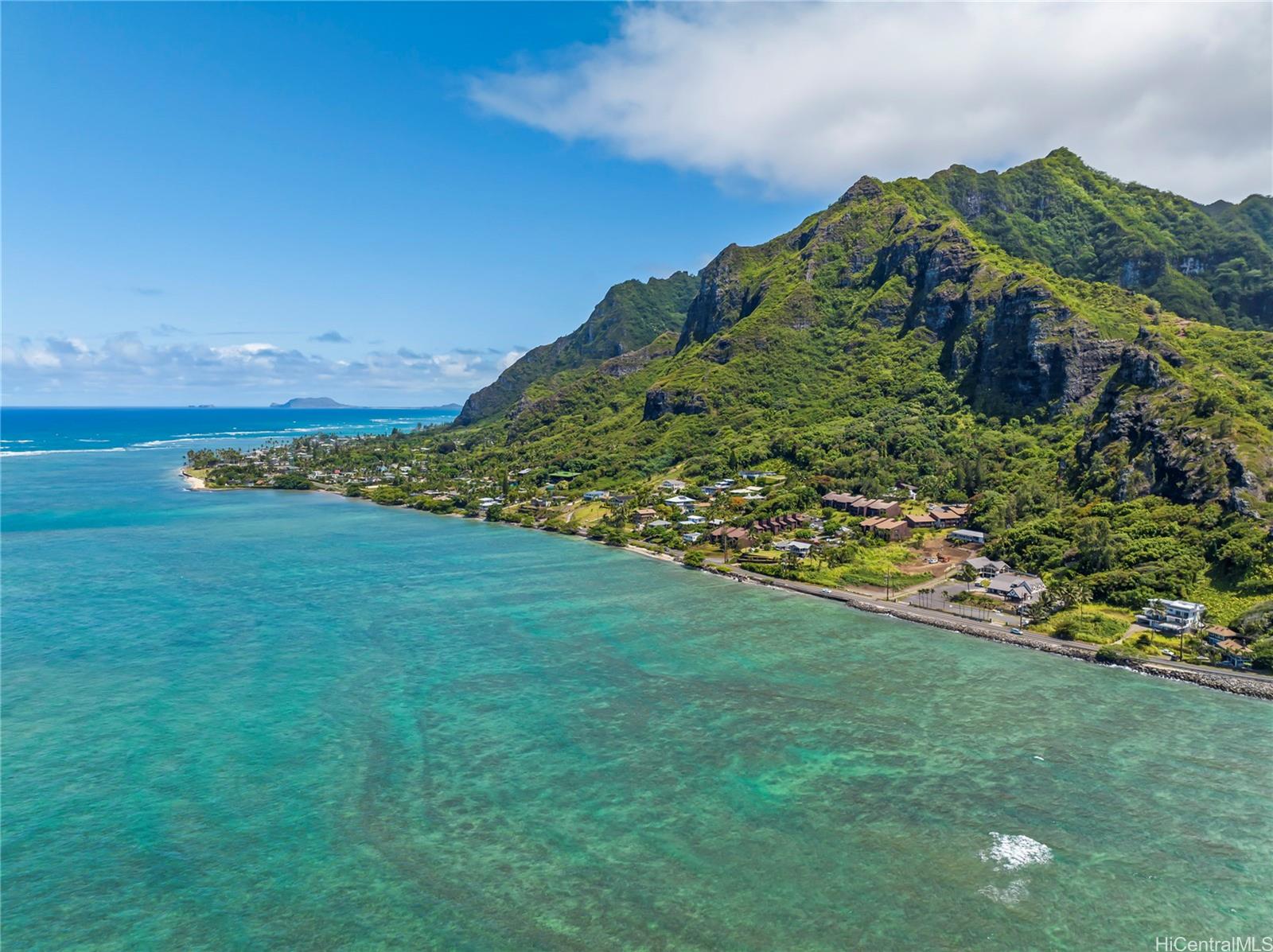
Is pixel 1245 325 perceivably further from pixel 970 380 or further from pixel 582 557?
pixel 582 557

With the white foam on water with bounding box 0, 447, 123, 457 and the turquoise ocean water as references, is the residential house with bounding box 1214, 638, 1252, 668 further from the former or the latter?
the white foam on water with bounding box 0, 447, 123, 457

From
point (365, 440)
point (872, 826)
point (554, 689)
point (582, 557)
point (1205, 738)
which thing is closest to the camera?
point (872, 826)

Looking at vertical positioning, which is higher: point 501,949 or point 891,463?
point 891,463

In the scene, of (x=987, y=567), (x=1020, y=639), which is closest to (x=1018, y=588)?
(x=987, y=567)

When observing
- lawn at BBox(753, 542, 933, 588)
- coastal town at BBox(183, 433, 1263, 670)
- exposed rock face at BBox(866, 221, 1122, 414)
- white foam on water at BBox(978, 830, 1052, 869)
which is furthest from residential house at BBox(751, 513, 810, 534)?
white foam on water at BBox(978, 830, 1052, 869)

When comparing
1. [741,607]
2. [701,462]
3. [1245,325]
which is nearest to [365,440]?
[701,462]
